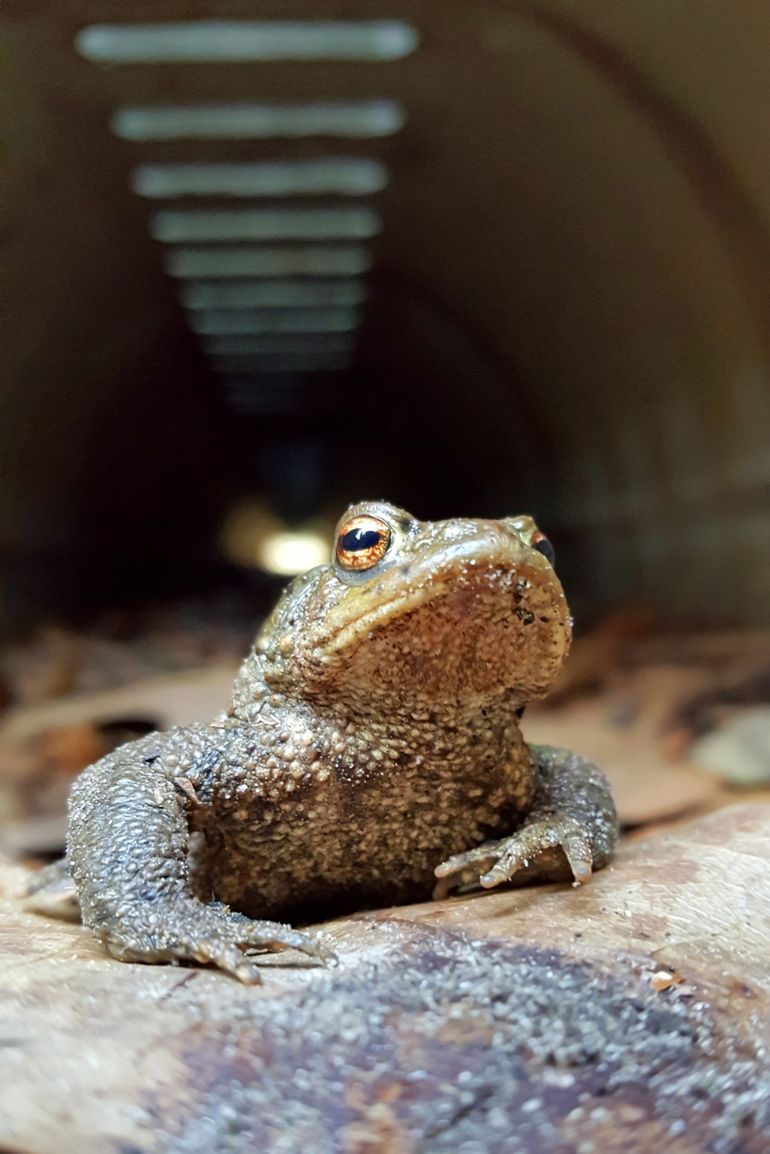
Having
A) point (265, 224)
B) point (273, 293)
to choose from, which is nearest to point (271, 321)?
point (273, 293)

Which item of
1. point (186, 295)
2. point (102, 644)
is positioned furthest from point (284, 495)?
point (186, 295)

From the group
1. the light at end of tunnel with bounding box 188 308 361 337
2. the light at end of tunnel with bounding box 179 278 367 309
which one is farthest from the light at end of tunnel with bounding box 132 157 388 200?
the light at end of tunnel with bounding box 188 308 361 337

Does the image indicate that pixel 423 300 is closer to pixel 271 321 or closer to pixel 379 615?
pixel 271 321

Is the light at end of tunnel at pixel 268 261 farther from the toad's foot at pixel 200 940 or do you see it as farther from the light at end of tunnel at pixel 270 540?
the toad's foot at pixel 200 940

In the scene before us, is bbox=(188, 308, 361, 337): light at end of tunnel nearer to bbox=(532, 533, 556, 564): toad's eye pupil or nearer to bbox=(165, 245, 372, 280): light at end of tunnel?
bbox=(165, 245, 372, 280): light at end of tunnel

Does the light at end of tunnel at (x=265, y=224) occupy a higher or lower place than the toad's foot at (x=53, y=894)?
higher

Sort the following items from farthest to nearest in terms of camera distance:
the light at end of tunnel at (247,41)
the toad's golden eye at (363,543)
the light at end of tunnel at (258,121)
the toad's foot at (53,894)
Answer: the light at end of tunnel at (258,121), the light at end of tunnel at (247,41), the toad's foot at (53,894), the toad's golden eye at (363,543)

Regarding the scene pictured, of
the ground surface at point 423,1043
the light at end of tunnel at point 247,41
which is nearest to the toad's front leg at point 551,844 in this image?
the ground surface at point 423,1043
